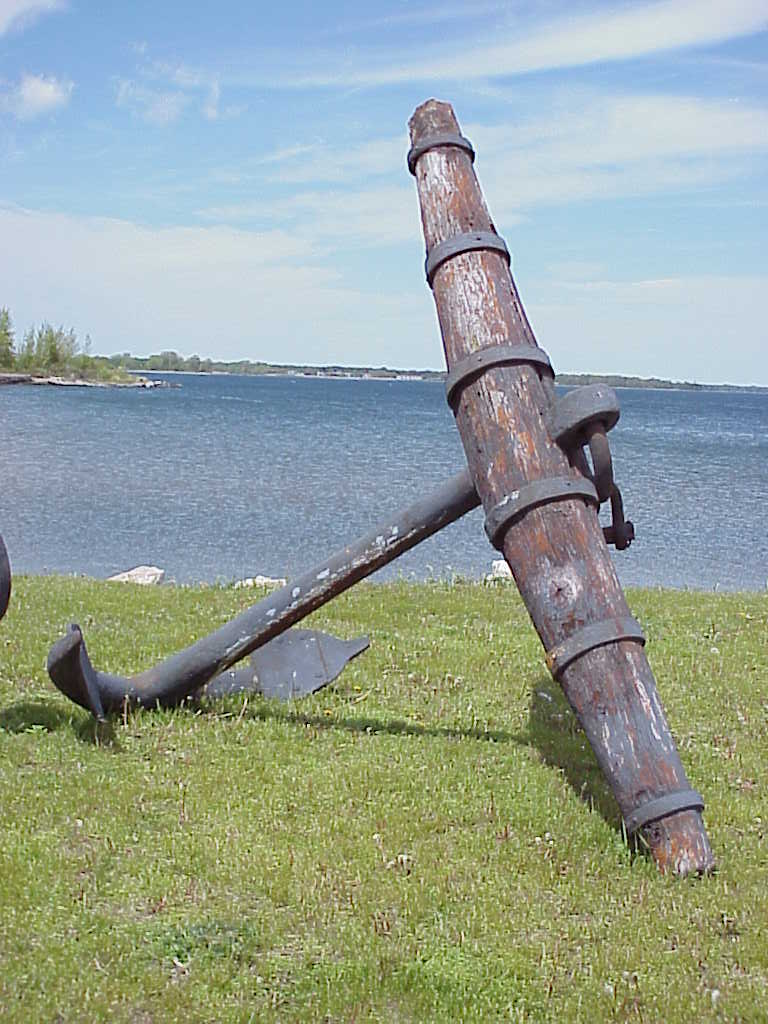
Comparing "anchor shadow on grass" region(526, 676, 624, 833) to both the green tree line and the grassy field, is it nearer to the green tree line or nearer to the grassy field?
the grassy field

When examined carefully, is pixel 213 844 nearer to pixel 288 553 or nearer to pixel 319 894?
pixel 319 894

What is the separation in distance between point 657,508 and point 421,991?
29.2 metres

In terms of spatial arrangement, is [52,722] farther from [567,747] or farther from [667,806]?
[667,806]

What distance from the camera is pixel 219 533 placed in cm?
2397

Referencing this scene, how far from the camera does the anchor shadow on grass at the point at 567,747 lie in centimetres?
545

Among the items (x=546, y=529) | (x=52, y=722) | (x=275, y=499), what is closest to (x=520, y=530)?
(x=546, y=529)

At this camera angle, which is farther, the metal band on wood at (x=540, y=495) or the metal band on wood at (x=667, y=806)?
the metal band on wood at (x=540, y=495)

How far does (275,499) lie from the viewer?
31000mm

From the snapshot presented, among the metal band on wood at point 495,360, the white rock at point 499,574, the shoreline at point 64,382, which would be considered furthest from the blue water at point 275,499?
the shoreline at point 64,382

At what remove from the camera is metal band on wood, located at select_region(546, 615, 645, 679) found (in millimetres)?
4941

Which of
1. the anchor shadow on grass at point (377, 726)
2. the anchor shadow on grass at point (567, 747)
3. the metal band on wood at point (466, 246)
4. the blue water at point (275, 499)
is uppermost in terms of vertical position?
the metal band on wood at point (466, 246)

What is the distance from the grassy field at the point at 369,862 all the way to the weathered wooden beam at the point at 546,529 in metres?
0.35

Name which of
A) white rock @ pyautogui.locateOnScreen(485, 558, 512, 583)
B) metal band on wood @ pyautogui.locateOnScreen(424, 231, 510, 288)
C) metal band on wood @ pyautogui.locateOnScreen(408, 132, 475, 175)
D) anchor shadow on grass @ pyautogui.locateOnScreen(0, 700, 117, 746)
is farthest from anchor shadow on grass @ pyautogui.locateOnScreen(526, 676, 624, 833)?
white rock @ pyautogui.locateOnScreen(485, 558, 512, 583)

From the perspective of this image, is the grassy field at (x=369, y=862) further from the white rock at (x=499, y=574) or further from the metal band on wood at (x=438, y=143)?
the white rock at (x=499, y=574)
